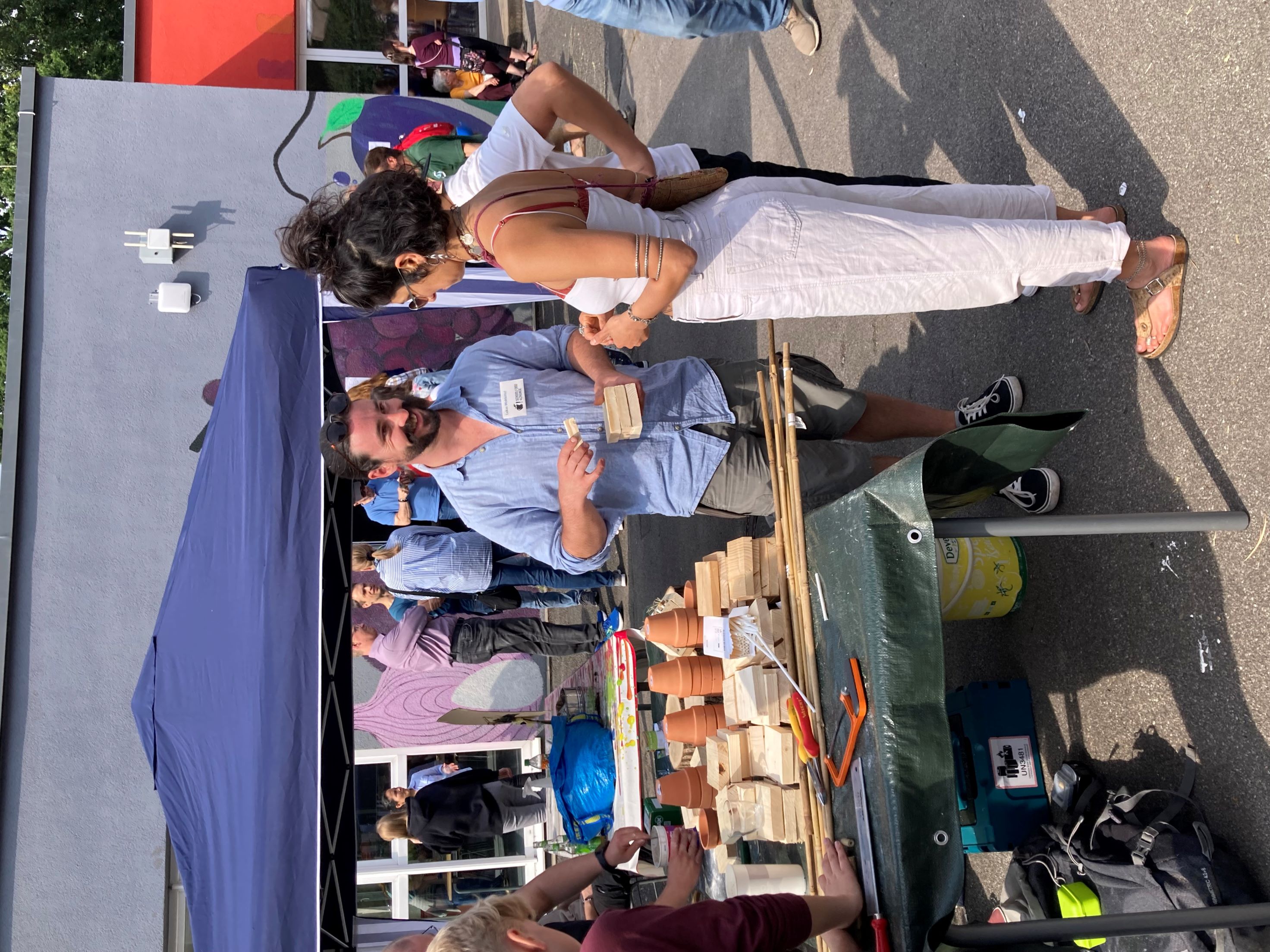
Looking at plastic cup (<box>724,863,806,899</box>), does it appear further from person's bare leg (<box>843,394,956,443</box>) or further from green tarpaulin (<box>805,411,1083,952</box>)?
person's bare leg (<box>843,394,956,443</box>)

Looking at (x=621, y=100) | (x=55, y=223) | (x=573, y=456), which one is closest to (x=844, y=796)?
(x=573, y=456)

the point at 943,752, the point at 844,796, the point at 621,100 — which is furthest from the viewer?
the point at 621,100

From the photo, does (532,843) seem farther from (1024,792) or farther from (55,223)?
(55,223)

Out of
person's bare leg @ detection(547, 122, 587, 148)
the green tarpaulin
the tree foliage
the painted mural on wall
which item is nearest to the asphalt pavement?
the green tarpaulin

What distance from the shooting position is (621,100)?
741cm

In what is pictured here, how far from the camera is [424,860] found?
6.75 meters

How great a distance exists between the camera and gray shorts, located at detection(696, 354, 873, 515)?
9.43 ft

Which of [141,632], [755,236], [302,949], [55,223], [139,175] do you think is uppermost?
[139,175]

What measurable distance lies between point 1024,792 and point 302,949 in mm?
2258

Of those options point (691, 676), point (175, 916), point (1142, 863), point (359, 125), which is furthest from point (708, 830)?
point (359, 125)

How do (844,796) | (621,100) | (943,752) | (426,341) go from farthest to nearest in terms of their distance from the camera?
(621,100), (426,341), (844,796), (943,752)

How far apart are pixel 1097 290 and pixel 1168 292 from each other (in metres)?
0.31

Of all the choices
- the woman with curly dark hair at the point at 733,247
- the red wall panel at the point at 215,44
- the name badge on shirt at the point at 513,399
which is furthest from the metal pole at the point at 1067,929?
the red wall panel at the point at 215,44

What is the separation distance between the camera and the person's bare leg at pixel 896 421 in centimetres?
319
